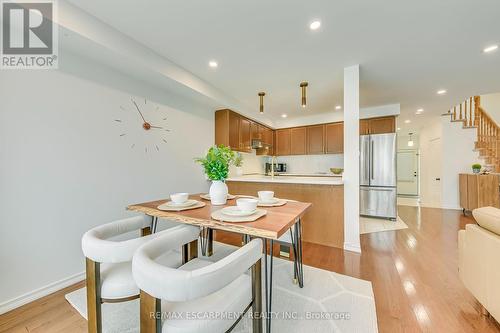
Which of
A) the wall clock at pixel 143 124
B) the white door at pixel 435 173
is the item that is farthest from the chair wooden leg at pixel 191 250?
the white door at pixel 435 173

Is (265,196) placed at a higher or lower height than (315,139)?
lower

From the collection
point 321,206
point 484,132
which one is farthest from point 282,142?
point 484,132

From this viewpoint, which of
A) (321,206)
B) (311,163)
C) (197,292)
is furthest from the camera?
(311,163)

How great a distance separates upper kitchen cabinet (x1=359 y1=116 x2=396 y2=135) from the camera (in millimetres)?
4297

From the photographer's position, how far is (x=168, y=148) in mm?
3041

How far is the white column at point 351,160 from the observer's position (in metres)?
2.57

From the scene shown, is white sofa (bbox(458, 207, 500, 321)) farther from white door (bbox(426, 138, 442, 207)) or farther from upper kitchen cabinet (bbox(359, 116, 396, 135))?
white door (bbox(426, 138, 442, 207))

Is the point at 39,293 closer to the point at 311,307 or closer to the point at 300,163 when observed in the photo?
the point at 311,307

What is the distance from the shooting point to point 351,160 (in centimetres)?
259

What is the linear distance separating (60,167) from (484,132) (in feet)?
28.0

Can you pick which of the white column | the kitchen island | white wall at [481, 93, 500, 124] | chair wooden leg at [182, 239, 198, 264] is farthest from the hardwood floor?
white wall at [481, 93, 500, 124]

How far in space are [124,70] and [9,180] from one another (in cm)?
158

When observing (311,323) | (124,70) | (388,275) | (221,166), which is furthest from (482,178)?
(124,70)

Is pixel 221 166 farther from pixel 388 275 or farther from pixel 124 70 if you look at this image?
pixel 388 275
